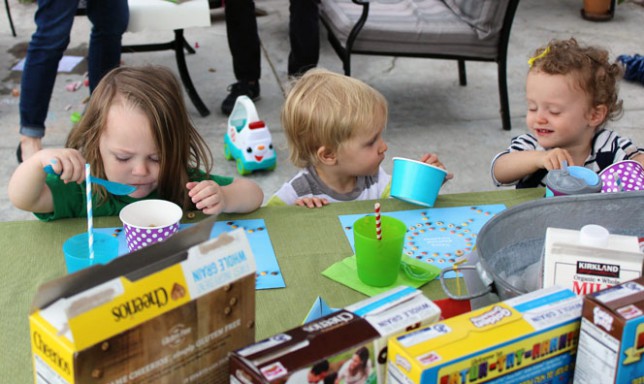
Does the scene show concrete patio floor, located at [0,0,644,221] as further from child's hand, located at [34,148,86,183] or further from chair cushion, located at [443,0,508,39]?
child's hand, located at [34,148,86,183]

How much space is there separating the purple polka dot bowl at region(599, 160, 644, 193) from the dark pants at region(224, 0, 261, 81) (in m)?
2.96

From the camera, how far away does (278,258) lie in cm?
167

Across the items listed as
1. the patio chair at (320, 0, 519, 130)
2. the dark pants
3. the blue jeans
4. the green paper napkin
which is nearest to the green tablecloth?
the green paper napkin

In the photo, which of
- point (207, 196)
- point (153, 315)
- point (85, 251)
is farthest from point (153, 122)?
point (153, 315)

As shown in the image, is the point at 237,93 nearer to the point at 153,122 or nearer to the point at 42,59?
the point at 42,59

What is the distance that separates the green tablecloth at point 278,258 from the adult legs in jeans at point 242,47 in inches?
103

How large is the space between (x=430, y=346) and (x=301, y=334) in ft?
0.51

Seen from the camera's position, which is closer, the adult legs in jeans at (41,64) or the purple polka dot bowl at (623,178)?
the purple polka dot bowl at (623,178)

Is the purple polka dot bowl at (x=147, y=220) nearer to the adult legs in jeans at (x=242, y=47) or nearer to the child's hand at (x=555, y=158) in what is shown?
the child's hand at (x=555, y=158)

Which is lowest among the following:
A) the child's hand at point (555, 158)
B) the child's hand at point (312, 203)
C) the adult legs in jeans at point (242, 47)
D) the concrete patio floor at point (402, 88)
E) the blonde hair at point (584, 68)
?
the concrete patio floor at point (402, 88)

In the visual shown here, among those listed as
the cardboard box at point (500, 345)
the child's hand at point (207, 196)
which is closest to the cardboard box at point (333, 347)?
the cardboard box at point (500, 345)

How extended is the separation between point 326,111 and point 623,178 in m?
0.80

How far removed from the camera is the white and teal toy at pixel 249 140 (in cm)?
372

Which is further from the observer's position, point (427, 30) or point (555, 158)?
point (427, 30)
